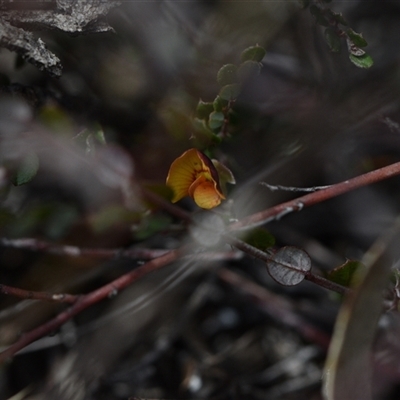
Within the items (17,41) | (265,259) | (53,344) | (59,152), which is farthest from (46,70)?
(53,344)

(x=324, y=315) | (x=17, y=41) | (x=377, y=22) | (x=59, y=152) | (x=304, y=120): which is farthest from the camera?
(x=377, y=22)

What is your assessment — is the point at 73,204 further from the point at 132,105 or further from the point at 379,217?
the point at 379,217

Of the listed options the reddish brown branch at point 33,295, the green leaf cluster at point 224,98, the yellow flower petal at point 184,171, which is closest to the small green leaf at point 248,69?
the green leaf cluster at point 224,98

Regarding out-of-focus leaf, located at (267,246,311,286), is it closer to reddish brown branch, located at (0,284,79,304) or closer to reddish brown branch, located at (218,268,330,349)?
reddish brown branch, located at (0,284,79,304)

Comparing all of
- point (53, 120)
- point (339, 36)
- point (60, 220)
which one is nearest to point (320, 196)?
point (339, 36)

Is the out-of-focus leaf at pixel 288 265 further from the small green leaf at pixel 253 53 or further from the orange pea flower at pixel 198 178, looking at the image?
the small green leaf at pixel 253 53

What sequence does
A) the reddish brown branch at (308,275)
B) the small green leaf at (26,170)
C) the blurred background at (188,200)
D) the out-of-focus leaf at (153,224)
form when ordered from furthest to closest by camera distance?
the blurred background at (188,200)
the out-of-focus leaf at (153,224)
the small green leaf at (26,170)
the reddish brown branch at (308,275)
